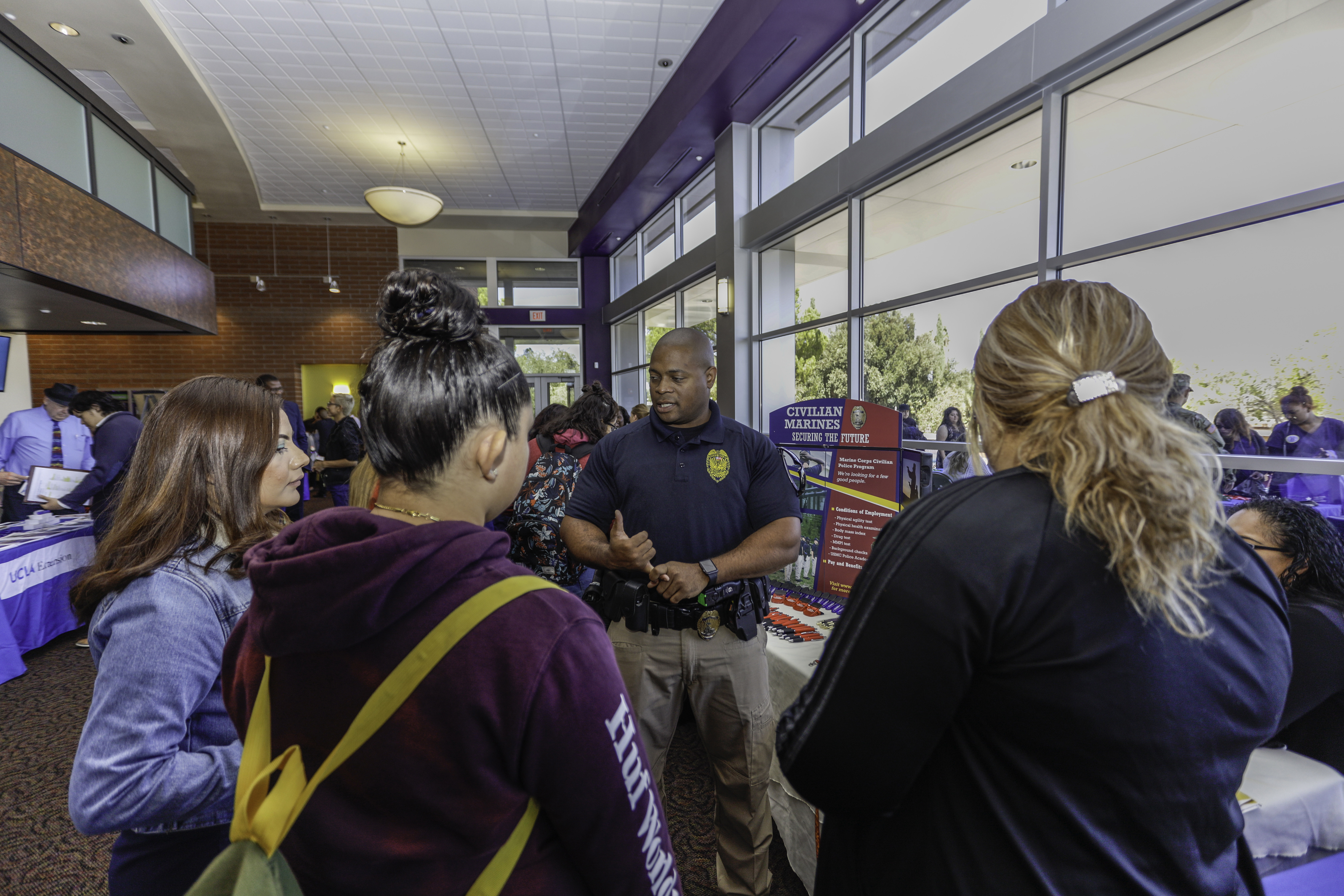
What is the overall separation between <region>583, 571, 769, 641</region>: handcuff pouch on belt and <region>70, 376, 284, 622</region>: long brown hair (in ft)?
3.16

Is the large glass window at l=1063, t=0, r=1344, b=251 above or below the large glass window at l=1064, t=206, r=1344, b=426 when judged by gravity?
above

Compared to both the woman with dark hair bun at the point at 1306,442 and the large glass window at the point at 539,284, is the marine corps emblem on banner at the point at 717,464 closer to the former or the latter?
the woman with dark hair bun at the point at 1306,442

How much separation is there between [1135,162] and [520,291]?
9881 mm

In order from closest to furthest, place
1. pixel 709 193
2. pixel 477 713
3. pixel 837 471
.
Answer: pixel 477 713, pixel 837 471, pixel 709 193

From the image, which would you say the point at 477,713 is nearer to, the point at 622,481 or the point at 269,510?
the point at 269,510

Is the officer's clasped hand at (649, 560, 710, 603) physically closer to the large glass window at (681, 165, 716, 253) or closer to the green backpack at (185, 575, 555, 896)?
the green backpack at (185, 575, 555, 896)

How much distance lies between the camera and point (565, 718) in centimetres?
64

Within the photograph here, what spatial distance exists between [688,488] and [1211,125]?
245cm

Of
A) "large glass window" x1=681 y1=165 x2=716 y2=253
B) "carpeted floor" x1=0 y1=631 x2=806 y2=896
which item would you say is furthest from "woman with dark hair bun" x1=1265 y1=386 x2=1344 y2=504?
"large glass window" x1=681 y1=165 x2=716 y2=253

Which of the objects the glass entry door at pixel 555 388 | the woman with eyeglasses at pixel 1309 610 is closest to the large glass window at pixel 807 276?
the woman with eyeglasses at pixel 1309 610

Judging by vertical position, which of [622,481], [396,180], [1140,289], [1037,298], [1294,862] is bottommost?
[1294,862]

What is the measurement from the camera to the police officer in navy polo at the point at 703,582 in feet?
6.17

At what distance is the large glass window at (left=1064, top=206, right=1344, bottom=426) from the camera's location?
207 centimetres

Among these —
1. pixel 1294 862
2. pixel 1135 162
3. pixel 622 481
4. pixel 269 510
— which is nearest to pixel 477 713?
pixel 269 510
